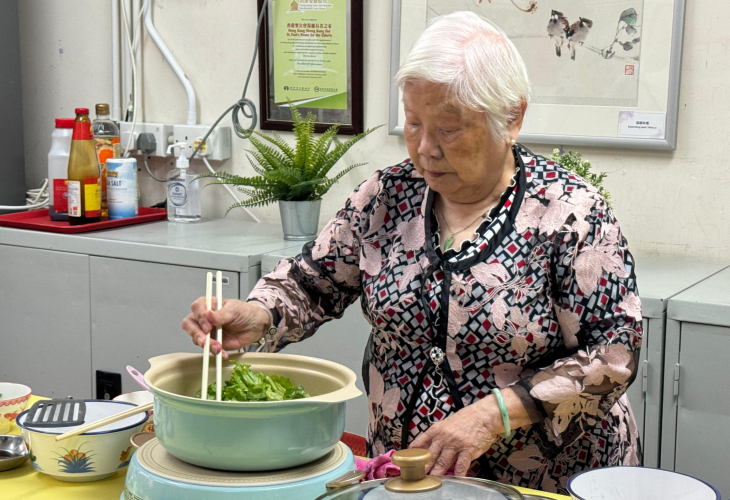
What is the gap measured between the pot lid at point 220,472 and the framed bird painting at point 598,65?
1.36m

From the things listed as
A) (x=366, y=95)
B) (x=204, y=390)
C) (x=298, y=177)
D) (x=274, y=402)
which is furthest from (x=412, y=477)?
(x=366, y=95)

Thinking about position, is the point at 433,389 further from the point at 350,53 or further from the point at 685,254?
the point at 350,53

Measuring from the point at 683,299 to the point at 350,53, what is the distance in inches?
47.9

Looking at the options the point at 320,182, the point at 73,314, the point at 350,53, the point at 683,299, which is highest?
the point at 350,53

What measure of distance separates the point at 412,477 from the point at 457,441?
0.81ft

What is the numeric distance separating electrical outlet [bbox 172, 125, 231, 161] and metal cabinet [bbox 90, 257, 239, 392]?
20.5 inches

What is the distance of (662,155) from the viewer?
211cm

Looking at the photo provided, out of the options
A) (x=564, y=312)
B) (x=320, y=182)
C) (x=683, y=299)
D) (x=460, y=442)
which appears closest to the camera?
(x=460, y=442)

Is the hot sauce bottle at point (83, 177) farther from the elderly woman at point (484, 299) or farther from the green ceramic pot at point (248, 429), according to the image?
the green ceramic pot at point (248, 429)

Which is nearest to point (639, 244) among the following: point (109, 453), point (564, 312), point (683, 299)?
point (683, 299)

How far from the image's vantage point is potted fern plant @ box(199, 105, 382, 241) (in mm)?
2305

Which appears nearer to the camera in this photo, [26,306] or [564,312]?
[564,312]

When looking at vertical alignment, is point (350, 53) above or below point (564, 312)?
above

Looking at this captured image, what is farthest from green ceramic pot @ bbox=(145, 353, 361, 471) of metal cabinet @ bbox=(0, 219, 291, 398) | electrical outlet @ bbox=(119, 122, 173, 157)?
electrical outlet @ bbox=(119, 122, 173, 157)
